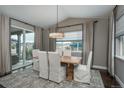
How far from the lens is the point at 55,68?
2639mm

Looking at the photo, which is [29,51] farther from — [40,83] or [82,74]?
[82,74]

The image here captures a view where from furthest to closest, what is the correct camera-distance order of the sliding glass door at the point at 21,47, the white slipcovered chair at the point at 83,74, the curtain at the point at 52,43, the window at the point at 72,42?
the curtain at the point at 52,43, the window at the point at 72,42, the sliding glass door at the point at 21,47, the white slipcovered chair at the point at 83,74

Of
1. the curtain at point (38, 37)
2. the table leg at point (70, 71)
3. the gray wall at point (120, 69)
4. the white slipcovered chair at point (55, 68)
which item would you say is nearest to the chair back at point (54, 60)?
the white slipcovered chair at point (55, 68)

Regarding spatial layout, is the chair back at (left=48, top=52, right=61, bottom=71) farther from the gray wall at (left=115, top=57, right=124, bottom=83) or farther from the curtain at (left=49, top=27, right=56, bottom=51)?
the curtain at (left=49, top=27, right=56, bottom=51)

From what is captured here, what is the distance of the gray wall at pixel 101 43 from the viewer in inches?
166

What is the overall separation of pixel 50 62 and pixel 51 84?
24.8 inches

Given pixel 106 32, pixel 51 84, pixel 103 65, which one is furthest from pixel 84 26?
pixel 51 84

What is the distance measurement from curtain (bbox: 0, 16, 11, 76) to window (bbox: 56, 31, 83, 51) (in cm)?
272

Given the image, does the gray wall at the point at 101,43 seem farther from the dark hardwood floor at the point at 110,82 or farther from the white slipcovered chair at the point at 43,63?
the white slipcovered chair at the point at 43,63

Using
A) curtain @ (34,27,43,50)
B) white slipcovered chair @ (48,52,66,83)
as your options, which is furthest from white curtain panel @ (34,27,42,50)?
white slipcovered chair @ (48,52,66,83)

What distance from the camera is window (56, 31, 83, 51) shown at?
16.0ft

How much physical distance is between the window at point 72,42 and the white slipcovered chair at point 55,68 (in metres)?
2.39

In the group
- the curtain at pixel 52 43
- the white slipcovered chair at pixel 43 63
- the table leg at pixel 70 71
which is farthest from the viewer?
the curtain at pixel 52 43
